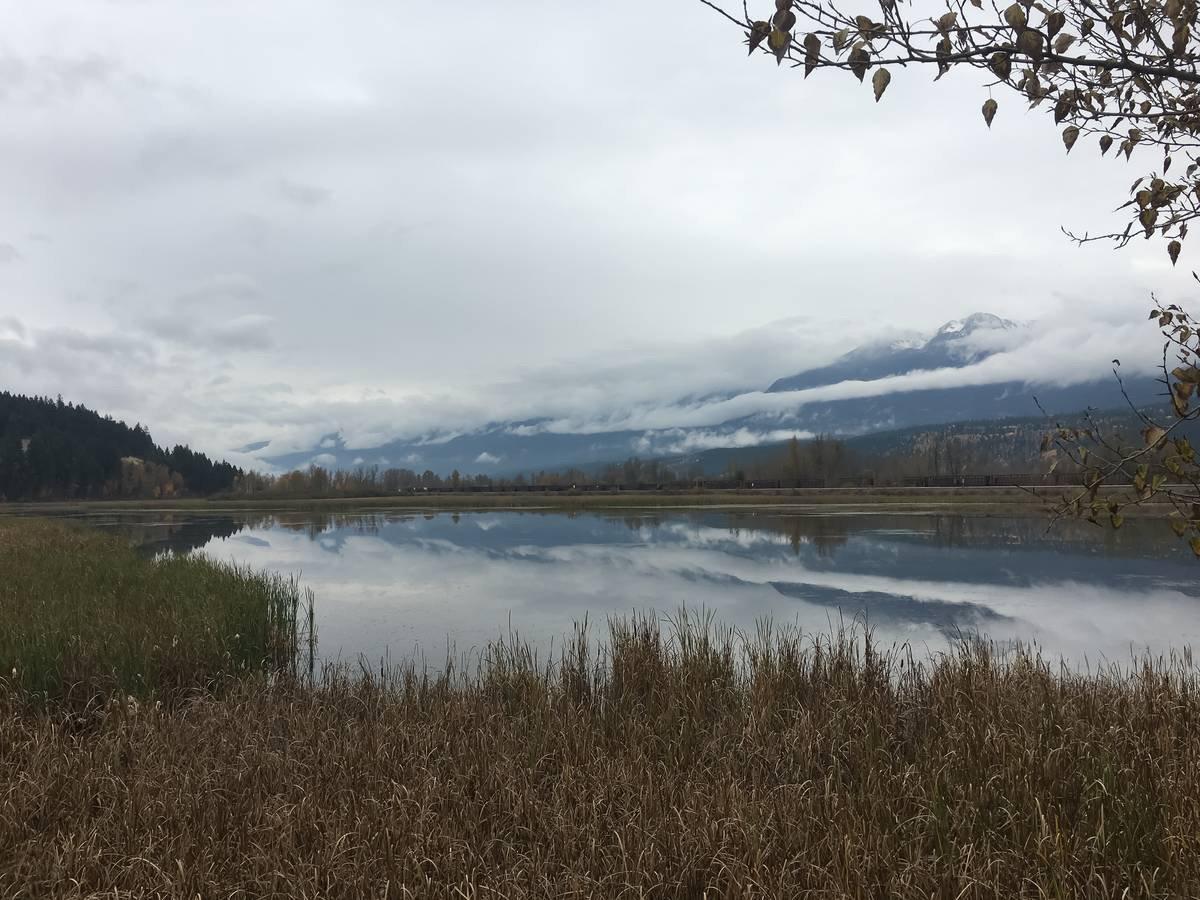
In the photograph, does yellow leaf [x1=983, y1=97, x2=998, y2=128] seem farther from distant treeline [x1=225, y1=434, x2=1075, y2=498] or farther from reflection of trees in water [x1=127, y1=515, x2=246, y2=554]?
distant treeline [x1=225, y1=434, x2=1075, y2=498]

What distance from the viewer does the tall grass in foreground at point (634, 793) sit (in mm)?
5324

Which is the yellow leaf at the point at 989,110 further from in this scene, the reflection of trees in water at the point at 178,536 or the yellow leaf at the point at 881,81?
the reflection of trees in water at the point at 178,536

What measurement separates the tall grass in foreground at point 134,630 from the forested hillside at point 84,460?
139 m

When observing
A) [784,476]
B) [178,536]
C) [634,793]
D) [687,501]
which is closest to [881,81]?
[634,793]

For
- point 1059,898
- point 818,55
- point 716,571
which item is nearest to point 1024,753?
point 1059,898

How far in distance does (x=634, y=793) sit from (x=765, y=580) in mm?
20400

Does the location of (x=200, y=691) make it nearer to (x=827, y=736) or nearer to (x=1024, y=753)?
(x=827, y=736)

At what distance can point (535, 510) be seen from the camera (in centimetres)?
8512

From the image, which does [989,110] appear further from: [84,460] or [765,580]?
[84,460]

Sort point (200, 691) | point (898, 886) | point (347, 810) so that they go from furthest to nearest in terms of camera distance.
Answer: point (200, 691) < point (347, 810) < point (898, 886)

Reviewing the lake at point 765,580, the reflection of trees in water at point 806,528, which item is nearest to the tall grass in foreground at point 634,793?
the lake at point 765,580

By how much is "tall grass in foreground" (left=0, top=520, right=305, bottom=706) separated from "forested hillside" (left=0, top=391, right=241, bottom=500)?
456 ft

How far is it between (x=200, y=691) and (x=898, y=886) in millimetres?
9960

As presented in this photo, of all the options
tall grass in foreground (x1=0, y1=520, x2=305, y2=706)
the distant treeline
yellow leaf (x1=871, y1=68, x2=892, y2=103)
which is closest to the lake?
tall grass in foreground (x1=0, y1=520, x2=305, y2=706)
